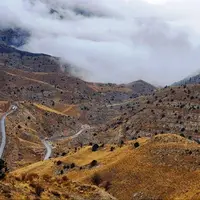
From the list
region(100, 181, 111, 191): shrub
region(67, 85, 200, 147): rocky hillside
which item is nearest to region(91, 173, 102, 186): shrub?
region(100, 181, 111, 191): shrub

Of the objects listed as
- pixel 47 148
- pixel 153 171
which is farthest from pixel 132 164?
pixel 47 148

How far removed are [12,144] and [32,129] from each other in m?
45.9

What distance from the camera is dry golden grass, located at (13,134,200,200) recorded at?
5850 cm

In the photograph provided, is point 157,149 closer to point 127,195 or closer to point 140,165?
point 140,165

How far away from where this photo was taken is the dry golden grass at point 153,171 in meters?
58.5

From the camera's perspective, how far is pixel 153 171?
64125mm

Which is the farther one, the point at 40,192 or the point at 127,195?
the point at 127,195

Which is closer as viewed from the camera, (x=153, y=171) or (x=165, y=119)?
(x=153, y=171)

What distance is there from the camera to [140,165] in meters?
67.0

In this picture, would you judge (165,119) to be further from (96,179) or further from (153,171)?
(153,171)

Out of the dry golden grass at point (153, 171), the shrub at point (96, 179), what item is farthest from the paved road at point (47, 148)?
the shrub at point (96, 179)

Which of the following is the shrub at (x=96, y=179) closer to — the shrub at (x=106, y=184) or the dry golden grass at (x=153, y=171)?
the dry golden grass at (x=153, y=171)

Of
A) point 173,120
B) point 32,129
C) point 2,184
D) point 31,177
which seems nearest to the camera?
point 2,184

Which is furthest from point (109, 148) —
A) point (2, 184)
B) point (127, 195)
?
point (2, 184)
